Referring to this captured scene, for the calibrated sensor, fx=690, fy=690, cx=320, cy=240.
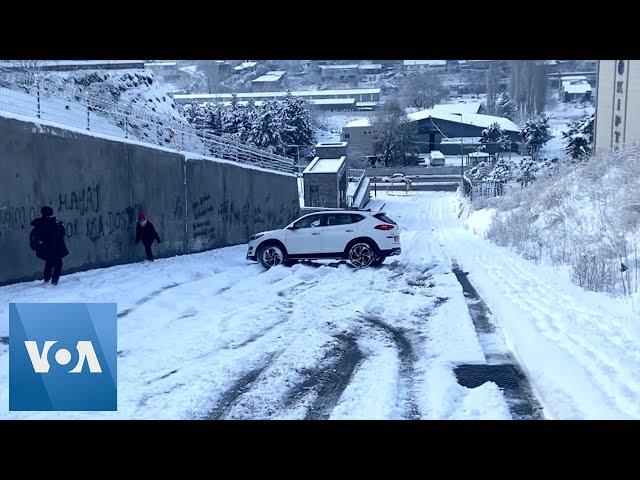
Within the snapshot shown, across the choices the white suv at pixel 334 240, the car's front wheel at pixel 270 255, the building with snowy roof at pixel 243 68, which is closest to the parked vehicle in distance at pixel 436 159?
the building with snowy roof at pixel 243 68

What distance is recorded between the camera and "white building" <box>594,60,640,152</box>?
44.8 meters

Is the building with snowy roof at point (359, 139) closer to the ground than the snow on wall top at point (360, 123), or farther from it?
closer to the ground

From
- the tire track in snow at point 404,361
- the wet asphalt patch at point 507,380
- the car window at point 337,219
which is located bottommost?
the tire track in snow at point 404,361

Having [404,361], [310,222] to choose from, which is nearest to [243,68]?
[310,222]

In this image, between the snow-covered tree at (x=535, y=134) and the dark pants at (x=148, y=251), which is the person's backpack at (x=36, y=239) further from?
the snow-covered tree at (x=535, y=134)

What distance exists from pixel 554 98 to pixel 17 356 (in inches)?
3920

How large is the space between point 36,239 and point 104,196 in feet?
12.4

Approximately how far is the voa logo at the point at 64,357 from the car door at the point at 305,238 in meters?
11.2

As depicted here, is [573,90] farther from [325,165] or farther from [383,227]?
[383,227]

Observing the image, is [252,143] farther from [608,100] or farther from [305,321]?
A: [305,321]

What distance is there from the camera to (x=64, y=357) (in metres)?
6.06

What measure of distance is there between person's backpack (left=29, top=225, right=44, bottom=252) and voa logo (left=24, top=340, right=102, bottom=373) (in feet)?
20.1

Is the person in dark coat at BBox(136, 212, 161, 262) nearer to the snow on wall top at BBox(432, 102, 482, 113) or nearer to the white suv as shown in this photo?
the white suv

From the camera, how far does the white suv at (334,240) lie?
17.0 m
